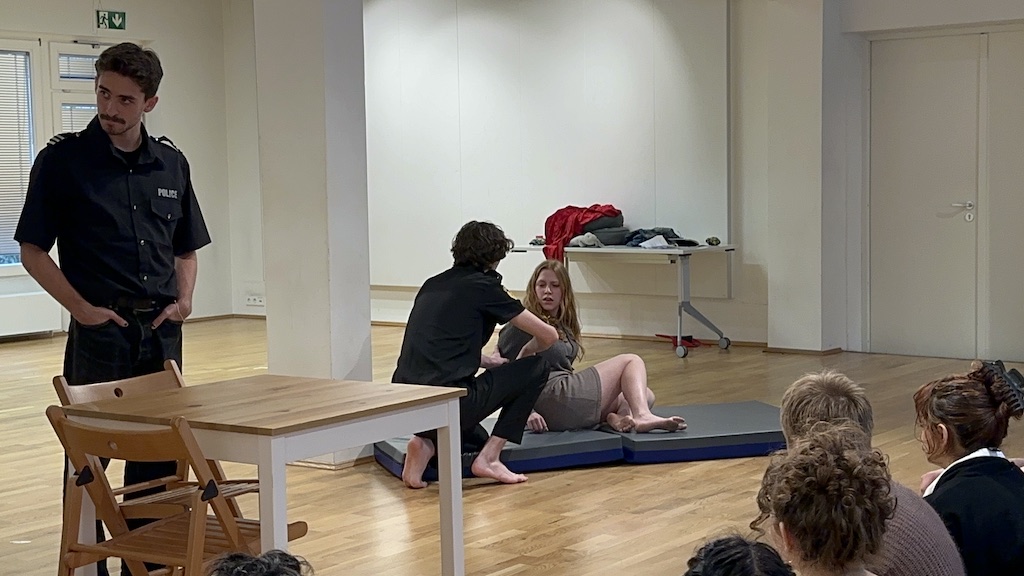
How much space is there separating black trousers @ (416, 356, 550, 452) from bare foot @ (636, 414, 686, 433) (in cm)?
63

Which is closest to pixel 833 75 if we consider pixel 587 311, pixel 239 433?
pixel 587 311

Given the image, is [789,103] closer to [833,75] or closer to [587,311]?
[833,75]

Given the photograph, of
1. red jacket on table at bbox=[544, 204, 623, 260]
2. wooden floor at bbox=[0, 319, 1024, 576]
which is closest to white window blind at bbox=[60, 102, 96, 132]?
red jacket on table at bbox=[544, 204, 623, 260]

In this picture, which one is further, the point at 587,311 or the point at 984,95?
the point at 587,311

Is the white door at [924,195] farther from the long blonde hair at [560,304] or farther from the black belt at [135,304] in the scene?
the black belt at [135,304]

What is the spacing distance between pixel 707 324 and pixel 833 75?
204 cm

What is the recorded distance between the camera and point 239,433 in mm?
3078

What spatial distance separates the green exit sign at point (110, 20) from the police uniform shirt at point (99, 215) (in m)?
8.80

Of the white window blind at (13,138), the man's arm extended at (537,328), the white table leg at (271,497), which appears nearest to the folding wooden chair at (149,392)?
the white table leg at (271,497)

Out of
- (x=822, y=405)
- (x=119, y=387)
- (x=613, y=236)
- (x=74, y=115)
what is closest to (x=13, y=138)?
(x=74, y=115)

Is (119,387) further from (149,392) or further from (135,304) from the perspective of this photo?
(135,304)

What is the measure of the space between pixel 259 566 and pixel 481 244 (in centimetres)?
402

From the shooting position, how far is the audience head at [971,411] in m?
2.82

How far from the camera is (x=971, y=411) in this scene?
283cm
